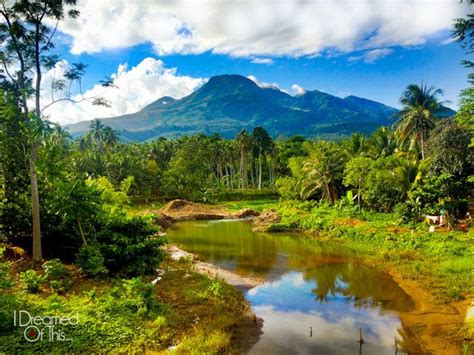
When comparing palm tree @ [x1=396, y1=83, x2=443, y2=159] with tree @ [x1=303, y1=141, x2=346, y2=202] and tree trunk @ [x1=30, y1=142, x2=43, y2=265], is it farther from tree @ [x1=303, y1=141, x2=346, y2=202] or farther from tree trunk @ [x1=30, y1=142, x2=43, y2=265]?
tree trunk @ [x1=30, y1=142, x2=43, y2=265]

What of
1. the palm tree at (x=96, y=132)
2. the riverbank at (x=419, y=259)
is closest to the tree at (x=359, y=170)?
the riverbank at (x=419, y=259)

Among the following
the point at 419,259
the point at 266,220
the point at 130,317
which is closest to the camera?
the point at 130,317

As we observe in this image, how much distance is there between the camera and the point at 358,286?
17281 millimetres

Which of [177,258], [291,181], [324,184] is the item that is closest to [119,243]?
[177,258]

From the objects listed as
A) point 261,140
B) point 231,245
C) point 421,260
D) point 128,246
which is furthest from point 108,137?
point 421,260

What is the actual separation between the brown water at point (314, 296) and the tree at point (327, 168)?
13547 millimetres

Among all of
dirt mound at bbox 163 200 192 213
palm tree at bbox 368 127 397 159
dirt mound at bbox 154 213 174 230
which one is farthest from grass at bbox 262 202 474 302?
palm tree at bbox 368 127 397 159

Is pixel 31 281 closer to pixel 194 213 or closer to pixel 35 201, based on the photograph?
pixel 35 201

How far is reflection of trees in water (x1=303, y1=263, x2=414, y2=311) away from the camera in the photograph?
49.3 ft

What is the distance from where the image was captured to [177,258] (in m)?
22.2

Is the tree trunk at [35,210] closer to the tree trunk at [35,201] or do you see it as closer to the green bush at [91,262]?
the tree trunk at [35,201]

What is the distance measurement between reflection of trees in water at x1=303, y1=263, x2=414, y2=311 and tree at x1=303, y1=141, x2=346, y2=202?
2093cm

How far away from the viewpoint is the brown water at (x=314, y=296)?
37.7 feet

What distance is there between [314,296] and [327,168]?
87.5 feet
